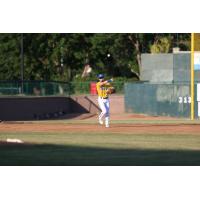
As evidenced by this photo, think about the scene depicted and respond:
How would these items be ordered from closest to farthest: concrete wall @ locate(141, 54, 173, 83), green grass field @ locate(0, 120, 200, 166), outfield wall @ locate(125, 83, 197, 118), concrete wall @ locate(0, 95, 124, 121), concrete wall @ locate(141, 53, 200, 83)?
green grass field @ locate(0, 120, 200, 166) < outfield wall @ locate(125, 83, 197, 118) < concrete wall @ locate(0, 95, 124, 121) < concrete wall @ locate(141, 53, 200, 83) < concrete wall @ locate(141, 54, 173, 83)

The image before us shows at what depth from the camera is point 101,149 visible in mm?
19984

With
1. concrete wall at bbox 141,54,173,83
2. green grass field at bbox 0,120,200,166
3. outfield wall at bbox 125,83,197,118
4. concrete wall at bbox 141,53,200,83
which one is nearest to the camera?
green grass field at bbox 0,120,200,166

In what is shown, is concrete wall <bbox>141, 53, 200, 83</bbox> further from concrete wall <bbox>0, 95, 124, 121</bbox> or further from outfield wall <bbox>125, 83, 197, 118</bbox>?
concrete wall <bbox>0, 95, 124, 121</bbox>

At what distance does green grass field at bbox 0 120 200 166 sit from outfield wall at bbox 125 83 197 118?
17452 millimetres

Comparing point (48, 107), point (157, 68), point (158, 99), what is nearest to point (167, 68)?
point (157, 68)

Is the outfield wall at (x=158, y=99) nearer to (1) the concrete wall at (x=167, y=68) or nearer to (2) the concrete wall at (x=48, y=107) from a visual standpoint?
(1) the concrete wall at (x=167, y=68)

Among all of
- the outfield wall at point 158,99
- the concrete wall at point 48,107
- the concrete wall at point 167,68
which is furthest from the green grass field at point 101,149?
the concrete wall at point 167,68

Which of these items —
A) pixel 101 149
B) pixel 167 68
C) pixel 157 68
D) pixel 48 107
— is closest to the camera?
pixel 101 149

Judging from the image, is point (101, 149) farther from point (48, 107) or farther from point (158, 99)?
point (48, 107)

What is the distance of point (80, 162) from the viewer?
16.6 metres

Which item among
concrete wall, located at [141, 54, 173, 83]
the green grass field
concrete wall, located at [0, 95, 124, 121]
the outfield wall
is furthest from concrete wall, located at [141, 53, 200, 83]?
the green grass field

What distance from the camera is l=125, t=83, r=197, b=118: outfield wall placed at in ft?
145

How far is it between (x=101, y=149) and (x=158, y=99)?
2753 centimetres

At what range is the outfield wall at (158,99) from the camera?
44.2m
